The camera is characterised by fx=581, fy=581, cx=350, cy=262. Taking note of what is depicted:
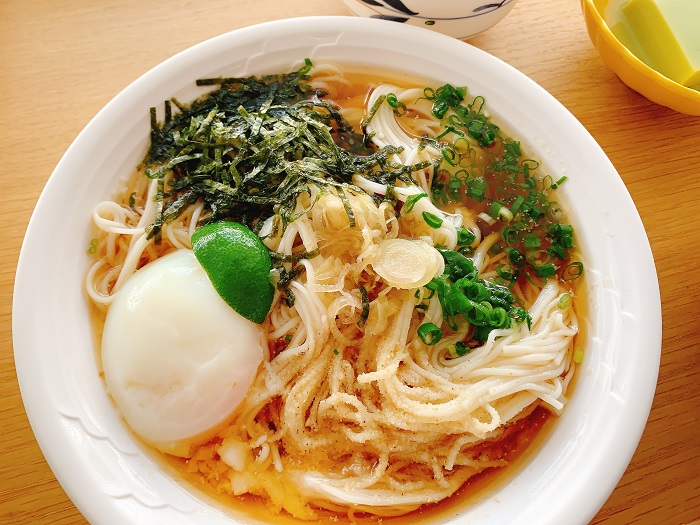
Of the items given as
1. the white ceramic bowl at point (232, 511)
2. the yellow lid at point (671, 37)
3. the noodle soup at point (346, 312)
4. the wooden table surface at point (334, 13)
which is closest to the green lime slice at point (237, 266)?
the noodle soup at point (346, 312)

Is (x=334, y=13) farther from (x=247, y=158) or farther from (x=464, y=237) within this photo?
(x=464, y=237)

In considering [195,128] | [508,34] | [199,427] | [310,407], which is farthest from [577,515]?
[508,34]

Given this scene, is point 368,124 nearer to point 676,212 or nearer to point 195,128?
point 195,128

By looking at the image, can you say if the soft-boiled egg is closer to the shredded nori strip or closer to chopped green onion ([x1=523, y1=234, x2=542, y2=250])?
the shredded nori strip

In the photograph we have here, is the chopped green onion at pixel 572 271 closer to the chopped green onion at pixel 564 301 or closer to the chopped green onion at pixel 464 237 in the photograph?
the chopped green onion at pixel 564 301

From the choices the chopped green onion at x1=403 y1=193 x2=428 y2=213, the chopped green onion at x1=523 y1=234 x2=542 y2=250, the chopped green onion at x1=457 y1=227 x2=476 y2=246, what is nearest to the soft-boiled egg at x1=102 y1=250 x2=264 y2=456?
the chopped green onion at x1=403 y1=193 x2=428 y2=213
